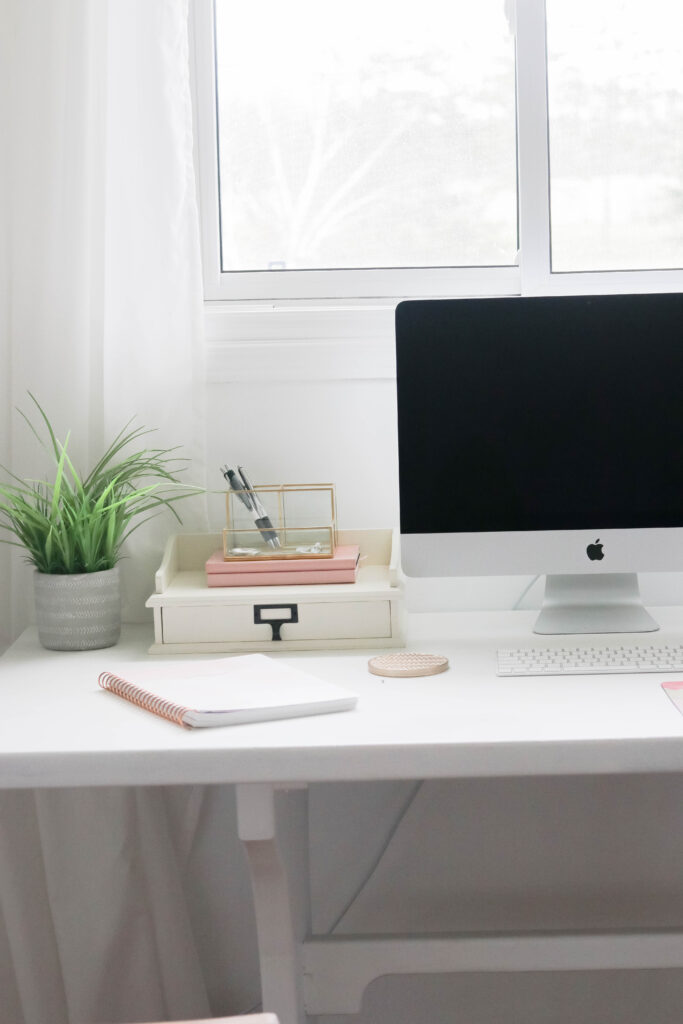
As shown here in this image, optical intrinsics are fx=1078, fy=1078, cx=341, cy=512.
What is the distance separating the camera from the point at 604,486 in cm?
142

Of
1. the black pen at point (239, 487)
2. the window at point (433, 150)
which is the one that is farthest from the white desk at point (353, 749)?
the window at point (433, 150)

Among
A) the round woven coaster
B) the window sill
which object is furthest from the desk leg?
the window sill

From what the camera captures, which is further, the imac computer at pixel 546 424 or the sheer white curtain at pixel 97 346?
the sheer white curtain at pixel 97 346

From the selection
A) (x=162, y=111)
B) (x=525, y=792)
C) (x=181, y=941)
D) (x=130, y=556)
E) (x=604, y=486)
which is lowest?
(x=181, y=941)

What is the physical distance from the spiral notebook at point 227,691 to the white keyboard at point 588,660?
0.23m

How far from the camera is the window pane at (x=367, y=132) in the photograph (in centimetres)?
174

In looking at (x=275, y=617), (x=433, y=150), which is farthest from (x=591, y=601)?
(x=433, y=150)

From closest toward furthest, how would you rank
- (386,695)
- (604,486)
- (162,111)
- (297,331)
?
(386,695) < (604,486) < (162,111) < (297,331)

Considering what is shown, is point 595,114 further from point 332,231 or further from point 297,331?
point 297,331

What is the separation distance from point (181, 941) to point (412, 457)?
80 centimetres

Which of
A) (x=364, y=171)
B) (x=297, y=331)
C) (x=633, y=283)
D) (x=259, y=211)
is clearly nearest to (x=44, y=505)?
(x=297, y=331)

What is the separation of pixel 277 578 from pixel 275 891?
1.34 ft

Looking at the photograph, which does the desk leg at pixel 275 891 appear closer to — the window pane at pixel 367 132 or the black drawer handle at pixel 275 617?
the black drawer handle at pixel 275 617

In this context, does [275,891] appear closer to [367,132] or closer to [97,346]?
[97,346]
